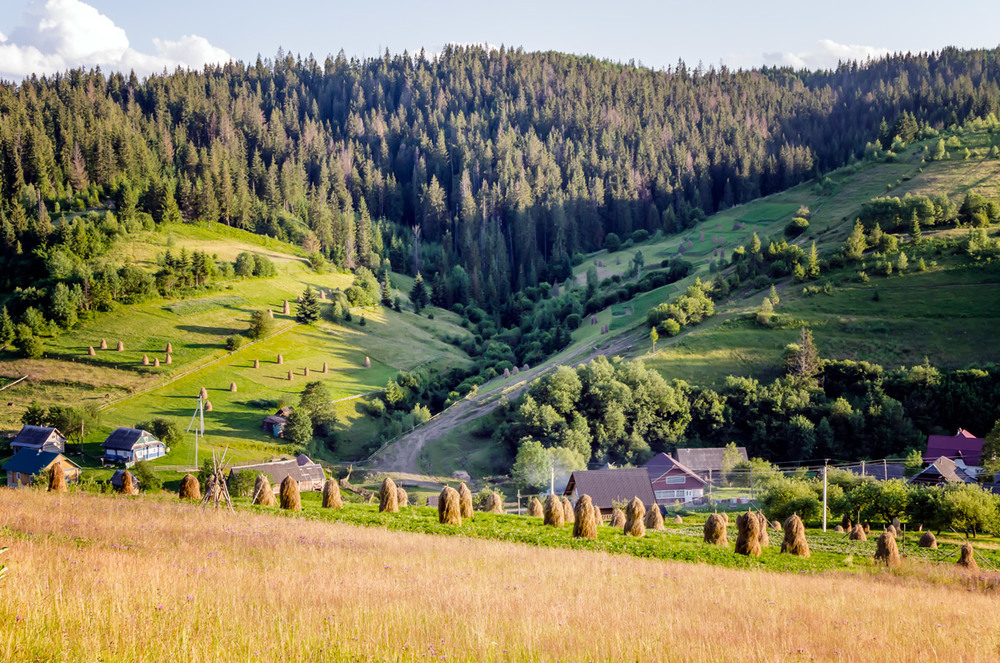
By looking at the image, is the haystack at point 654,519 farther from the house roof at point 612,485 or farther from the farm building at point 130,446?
the farm building at point 130,446

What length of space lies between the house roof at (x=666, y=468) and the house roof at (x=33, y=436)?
5124cm

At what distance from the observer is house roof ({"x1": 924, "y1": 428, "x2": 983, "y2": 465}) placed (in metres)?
62.5

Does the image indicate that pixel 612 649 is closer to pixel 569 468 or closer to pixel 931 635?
pixel 931 635

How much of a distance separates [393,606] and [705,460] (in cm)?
6157

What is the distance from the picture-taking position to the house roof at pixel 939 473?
53.4 m

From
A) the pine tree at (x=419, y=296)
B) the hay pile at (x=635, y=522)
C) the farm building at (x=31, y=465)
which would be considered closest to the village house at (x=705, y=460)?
the hay pile at (x=635, y=522)

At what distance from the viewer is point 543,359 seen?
106m

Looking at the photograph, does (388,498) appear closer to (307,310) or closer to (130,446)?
(130,446)

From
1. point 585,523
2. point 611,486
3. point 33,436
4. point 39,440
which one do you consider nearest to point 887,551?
point 585,523

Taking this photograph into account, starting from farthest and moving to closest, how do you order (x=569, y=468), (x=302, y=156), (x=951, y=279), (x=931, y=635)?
1. (x=302, y=156)
2. (x=951, y=279)
3. (x=569, y=468)
4. (x=931, y=635)

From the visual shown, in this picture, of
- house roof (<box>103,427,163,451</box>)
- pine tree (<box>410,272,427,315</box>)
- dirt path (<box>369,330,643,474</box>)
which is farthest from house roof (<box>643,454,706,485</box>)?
pine tree (<box>410,272,427,315</box>)

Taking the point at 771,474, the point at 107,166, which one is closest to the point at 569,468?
the point at 771,474

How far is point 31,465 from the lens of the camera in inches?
2247

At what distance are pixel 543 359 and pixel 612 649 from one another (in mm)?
98439
